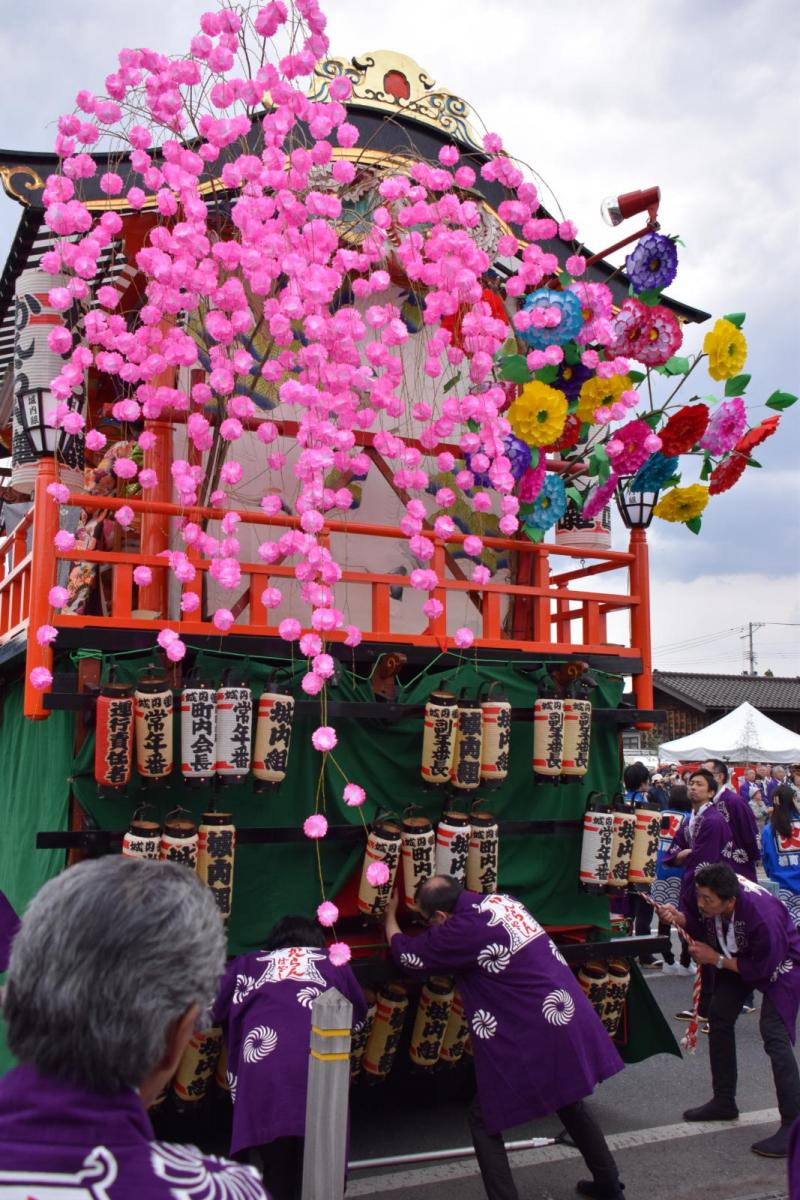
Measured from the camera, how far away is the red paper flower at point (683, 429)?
6.77 meters

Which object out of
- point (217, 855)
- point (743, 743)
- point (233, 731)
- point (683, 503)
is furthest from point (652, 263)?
point (743, 743)

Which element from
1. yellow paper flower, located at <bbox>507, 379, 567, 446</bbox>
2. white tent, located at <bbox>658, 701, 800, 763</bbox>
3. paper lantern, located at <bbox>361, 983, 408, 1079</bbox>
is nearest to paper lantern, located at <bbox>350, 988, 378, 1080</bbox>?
paper lantern, located at <bbox>361, 983, 408, 1079</bbox>

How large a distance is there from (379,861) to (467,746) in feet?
3.01

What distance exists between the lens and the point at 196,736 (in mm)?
5461

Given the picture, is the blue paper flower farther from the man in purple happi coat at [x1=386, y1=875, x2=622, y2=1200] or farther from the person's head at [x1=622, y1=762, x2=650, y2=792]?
the person's head at [x1=622, y1=762, x2=650, y2=792]

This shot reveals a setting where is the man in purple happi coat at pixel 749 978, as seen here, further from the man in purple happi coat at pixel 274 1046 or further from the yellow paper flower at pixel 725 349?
the yellow paper flower at pixel 725 349

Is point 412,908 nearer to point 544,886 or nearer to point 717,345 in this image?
point 544,886

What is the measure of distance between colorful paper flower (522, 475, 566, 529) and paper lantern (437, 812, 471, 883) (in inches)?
88.0

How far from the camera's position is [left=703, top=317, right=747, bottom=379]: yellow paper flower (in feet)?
22.2

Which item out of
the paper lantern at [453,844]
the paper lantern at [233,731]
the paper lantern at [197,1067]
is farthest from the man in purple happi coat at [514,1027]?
the paper lantern at [233,731]

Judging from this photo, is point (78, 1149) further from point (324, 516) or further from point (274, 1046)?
point (324, 516)

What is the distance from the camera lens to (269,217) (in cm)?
582

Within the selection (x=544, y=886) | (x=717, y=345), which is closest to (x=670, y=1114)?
(x=544, y=886)

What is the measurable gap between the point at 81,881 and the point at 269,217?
16.2 feet
